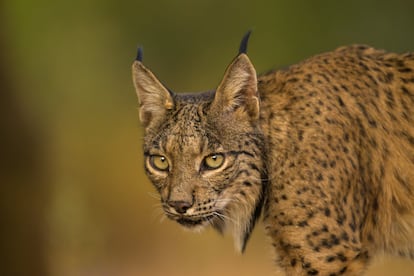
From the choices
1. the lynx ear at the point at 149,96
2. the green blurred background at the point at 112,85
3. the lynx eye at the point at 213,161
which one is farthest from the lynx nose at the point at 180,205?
the green blurred background at the point at 112,85

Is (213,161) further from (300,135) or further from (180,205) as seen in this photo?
(300,135)

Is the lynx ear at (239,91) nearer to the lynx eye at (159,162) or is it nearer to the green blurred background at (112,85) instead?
the lynx eye at (159,162)

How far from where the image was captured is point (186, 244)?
9961 mm

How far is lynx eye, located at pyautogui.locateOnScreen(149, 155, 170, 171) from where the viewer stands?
204 inches

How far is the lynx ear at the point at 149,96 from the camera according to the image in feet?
17.5

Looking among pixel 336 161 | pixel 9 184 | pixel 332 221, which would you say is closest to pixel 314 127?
pixel 336 161

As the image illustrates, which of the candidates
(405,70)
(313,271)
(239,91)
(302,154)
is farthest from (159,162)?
(405,70)

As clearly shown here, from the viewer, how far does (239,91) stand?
17.0ft

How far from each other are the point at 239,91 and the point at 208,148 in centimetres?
38

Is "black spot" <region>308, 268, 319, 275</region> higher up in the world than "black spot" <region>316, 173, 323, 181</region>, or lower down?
lower down

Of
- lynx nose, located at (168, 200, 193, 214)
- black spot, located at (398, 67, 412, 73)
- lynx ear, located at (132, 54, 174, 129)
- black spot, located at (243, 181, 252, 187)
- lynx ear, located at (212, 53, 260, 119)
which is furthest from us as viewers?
black spot, located at (398, 67, 412, 73)

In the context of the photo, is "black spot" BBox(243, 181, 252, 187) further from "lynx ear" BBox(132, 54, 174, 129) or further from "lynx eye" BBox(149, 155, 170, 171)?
"lynx ear" BBox(132, 54, 174, 129)

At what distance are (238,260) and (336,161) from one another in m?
4.65

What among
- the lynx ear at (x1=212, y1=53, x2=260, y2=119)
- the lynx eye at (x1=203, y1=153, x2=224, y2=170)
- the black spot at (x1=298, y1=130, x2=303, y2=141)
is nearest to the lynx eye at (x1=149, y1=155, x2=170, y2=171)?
the lynx eye at (x1=203, y1=153, x2=224, y2=170)
